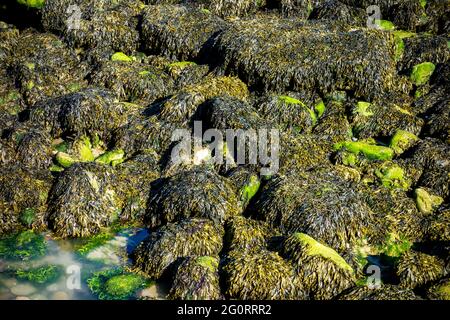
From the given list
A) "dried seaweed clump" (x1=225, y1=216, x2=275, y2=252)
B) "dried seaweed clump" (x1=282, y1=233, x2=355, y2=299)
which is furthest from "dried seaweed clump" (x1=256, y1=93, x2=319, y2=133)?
"dried seaweed clump" (x1=282, y1=233, x2=355, y2=299)

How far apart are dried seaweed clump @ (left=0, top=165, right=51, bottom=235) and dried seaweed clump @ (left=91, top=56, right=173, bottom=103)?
3.49 metres

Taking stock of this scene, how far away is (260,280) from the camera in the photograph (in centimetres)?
803

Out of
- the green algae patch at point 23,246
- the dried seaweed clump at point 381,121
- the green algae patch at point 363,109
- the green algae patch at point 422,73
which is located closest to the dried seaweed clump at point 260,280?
the green algae patch at point 23,246

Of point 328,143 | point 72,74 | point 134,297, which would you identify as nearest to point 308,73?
point 328,143

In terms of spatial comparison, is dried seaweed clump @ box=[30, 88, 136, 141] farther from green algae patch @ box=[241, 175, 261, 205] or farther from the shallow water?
green algae patch @ box=[241, 175, 261, 205]

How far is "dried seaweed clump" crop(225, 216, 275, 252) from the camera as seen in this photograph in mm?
8938

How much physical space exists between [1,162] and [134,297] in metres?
4.58

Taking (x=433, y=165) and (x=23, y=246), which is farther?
(x=433, y=165)

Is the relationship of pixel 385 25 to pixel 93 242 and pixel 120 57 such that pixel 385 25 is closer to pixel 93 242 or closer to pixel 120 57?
pixel 120 57

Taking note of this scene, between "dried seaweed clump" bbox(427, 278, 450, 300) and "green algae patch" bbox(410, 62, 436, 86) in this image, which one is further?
"green algae patch" bbox(410, 62, 436, 86)

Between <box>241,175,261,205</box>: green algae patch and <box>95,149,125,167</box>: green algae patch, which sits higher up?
<box>95,149,125,167</box>: green algae patch

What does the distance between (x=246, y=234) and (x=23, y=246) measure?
12.4ft

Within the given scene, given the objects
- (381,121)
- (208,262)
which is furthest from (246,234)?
(381,121)

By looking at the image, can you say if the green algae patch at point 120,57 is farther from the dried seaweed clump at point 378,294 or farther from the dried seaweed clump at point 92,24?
the dried seaweed clump at point 378,294
